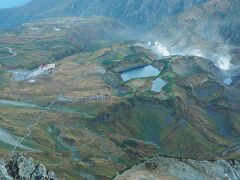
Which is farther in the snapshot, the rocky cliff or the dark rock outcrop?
the rocky cliff

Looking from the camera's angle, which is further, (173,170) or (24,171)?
(173,170)

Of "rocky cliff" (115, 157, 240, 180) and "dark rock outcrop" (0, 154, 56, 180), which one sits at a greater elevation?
"dark rock outcrop" (0, 154, 56, 180)

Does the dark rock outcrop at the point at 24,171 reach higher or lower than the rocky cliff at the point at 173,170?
higher

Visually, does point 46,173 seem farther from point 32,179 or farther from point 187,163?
point 187,163

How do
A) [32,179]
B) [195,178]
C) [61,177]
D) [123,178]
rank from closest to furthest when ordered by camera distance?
[32,179], [123,178], [195,178], [61,177]

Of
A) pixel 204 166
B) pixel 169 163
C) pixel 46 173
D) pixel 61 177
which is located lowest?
pixel 61 177

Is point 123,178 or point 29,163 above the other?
point 29,163

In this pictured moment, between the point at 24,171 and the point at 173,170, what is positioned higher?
the point at 24,171

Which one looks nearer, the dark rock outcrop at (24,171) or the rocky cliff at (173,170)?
the dark rock outcrop at (24,171)

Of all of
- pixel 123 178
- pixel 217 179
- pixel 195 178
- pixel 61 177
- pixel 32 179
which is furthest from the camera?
pixel 61 177

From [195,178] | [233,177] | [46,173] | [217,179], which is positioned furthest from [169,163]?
[46,173]

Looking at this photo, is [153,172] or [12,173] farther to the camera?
[153,172]
